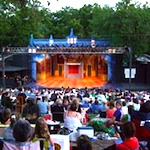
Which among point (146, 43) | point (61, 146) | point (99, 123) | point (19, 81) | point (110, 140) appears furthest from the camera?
point (146, 43)

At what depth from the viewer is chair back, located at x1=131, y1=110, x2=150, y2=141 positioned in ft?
22.4

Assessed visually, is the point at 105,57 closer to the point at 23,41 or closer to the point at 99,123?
the point at 23,41

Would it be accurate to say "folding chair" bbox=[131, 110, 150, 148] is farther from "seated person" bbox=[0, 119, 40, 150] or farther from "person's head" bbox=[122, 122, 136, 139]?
"seated person" bbox=[0, 119, 40, 150]

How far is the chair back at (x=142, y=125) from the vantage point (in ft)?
22.4

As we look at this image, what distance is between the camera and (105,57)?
127 feet

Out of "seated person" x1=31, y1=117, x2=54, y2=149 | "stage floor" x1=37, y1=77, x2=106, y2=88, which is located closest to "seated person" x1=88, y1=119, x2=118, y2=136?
"seated person" x1=31, y1=117, x2=54, y2=149

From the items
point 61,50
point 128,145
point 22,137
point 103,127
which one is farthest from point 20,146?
point 61,50

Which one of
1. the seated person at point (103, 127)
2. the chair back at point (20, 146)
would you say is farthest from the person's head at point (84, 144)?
the seated person at point (103, 127)

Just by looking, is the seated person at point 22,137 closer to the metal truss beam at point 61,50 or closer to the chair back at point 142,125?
the chair back at point 142,125

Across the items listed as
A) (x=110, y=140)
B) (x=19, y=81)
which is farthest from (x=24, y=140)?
(x=19, y=81)

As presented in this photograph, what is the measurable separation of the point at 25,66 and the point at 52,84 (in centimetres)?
550

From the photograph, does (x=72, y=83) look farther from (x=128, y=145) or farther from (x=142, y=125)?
(x=128, y=145)

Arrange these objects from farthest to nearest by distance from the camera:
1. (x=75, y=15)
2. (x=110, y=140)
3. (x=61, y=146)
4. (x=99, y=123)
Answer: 1. (x=75, y=15)
2. (x=99, y=123)
3. (x=110, y=140)
4. (x=61, y=146)

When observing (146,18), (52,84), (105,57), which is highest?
(146,18)
